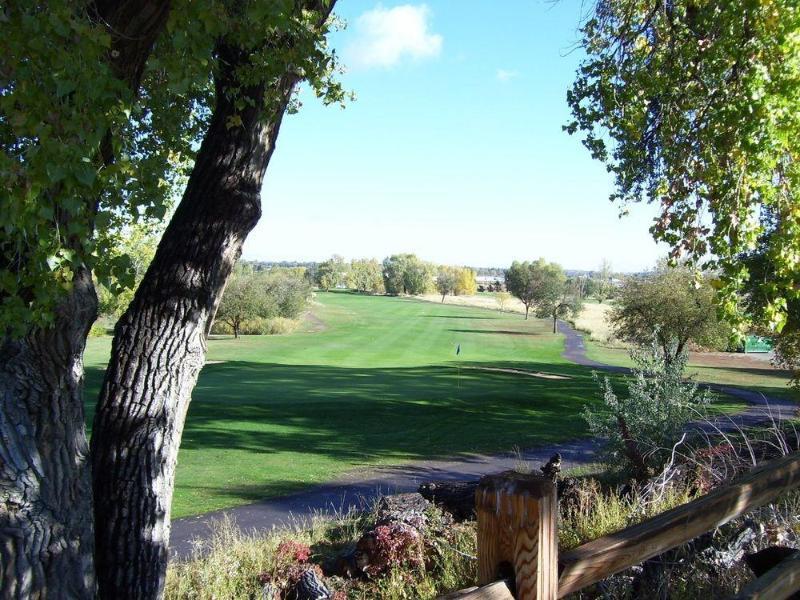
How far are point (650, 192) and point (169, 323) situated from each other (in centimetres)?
755

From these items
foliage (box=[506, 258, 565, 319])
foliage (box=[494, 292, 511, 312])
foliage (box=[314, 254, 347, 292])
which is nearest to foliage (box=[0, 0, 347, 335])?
foliage (box=[506, 258, 565, 319])

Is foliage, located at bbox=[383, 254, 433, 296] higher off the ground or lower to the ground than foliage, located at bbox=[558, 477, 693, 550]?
higher

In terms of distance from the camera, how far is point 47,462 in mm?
3545

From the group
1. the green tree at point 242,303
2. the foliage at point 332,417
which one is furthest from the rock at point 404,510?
the green tree at point 242,303

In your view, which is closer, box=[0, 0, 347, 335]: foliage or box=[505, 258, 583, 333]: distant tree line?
box=[0, 0, 347, 335]: foliage

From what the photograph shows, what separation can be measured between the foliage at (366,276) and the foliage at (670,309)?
113040mm

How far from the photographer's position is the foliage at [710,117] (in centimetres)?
643

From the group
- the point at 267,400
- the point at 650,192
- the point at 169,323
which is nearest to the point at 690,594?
the point at 169,323

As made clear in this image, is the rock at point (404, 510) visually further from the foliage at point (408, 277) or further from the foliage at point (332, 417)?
the foliage at point (408, 277)

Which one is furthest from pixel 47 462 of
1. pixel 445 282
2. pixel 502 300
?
pixel 445 282

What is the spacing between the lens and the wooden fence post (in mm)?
2318

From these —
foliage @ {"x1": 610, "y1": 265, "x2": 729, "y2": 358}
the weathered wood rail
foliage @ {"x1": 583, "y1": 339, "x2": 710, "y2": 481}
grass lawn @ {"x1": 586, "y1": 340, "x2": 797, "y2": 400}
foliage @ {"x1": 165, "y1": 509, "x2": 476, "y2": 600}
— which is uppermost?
foliage @ {"x1": 610, "y1": 265, "x2": 729, "y2": 358}

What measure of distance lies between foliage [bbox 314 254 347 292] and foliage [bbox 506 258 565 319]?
70670 millimetres

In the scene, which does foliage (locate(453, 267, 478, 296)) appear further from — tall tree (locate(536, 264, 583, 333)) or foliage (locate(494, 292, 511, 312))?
tall tree (locate(536, 264, 583, 333))
